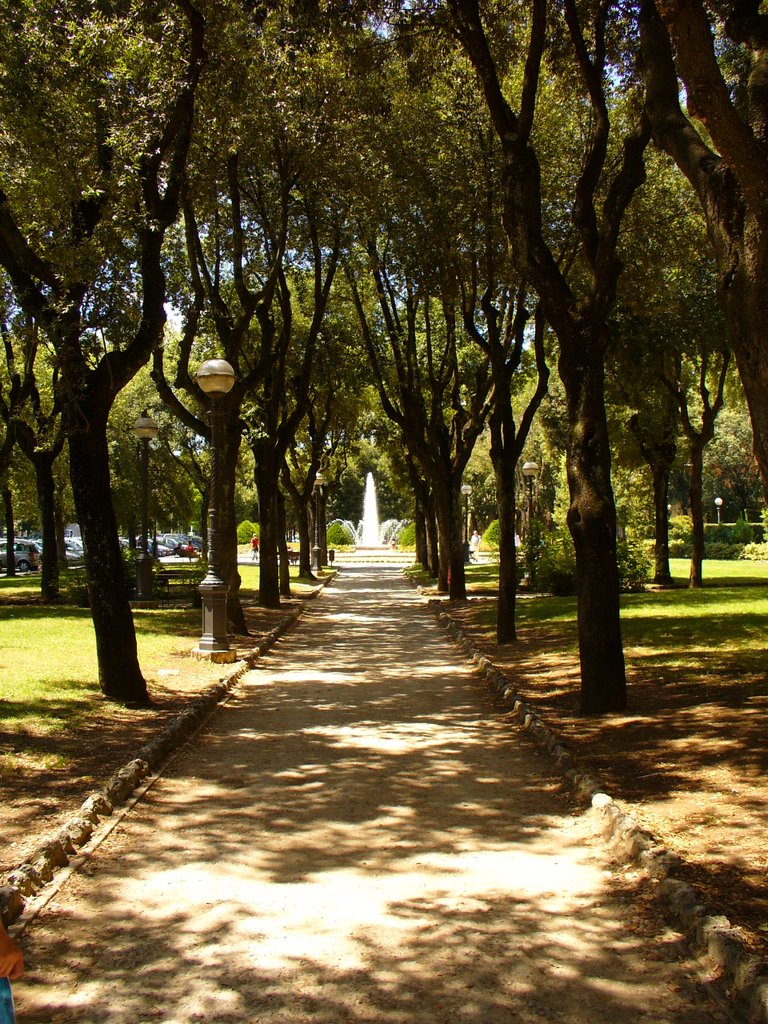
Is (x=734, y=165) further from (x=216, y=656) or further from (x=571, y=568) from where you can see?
(x=571, y=568)

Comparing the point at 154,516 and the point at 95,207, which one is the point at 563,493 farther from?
the point at 95,207

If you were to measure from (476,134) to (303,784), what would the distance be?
1136 centimetres

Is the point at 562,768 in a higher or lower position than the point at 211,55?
lower

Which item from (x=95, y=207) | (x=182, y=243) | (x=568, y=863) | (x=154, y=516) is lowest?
(x=568, y=863)

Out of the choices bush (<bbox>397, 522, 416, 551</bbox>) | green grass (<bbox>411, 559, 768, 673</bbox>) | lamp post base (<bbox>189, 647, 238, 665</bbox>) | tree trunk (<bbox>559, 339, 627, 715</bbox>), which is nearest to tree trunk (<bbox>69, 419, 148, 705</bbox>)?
lamp post base (<bbox>189, 647, 238, 665</bbox>)

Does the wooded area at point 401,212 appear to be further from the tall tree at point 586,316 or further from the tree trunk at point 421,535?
the tree trunk at point 421,535

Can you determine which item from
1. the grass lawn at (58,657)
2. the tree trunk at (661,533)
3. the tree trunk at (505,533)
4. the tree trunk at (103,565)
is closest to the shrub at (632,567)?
the tree trunk at (661,533)

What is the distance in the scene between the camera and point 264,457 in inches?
846

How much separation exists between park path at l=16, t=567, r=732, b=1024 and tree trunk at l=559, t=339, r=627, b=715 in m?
1.24

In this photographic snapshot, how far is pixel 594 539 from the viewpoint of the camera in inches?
359

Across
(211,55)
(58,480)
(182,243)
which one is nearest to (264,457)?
(182,243)

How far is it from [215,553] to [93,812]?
8.14 m

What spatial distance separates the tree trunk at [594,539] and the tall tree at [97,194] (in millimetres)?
4411

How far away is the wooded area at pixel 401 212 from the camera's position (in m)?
9.12
